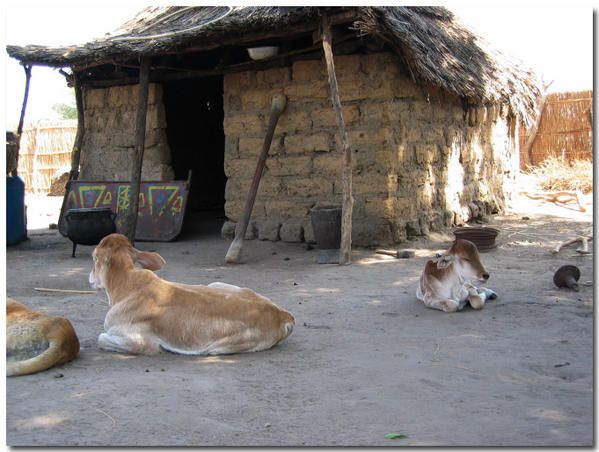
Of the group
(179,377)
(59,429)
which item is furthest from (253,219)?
(59,429)

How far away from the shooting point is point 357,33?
7789mm

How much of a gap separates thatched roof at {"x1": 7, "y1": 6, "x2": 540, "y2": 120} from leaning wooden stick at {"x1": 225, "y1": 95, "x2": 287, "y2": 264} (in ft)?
3.25

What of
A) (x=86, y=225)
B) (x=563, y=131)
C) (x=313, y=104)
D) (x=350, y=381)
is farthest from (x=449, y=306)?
(x=563, y=131)

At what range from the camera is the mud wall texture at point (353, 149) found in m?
8.34

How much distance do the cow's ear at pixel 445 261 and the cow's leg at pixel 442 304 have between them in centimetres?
30

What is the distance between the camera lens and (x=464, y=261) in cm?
505

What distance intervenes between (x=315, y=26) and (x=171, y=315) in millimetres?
4661

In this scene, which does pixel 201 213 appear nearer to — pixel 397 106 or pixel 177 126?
pixel 177 126

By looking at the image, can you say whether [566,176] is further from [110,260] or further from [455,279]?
[110,260]

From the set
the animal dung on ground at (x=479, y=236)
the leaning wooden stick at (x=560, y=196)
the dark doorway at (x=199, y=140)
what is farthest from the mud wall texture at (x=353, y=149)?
the leaning wooden stick at (x=560, y=196)

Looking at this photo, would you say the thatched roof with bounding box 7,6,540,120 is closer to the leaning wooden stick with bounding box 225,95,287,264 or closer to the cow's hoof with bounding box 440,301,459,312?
the leaning wooden stick with bounding box 225,95,287,264

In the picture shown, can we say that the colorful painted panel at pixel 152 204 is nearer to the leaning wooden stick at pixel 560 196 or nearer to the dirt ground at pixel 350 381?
the dirt ground at pixel 350 381

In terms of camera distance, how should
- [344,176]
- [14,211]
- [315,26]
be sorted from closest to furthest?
[344,176] → [315,26] → [14,211]

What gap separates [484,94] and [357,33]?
291 cm
